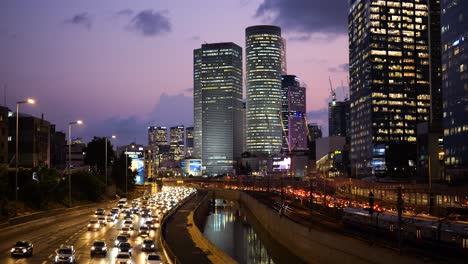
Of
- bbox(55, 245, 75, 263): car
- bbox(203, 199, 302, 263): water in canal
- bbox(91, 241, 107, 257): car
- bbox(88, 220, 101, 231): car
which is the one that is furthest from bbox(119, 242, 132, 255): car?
bbox(88, 220, 101, 231): car

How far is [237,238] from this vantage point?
10938cm

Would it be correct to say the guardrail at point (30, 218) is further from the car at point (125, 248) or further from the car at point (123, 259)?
the car at point (123, 259)

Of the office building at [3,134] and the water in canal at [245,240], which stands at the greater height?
the office building at [3,134]

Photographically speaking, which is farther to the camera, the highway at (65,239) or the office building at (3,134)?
the office building at (3,134)

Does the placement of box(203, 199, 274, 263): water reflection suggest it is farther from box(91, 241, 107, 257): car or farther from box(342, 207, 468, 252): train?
box(91, 241, 107, 257): car

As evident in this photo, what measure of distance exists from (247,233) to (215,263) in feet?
220

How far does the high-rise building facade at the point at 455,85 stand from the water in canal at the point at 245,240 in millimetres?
52331

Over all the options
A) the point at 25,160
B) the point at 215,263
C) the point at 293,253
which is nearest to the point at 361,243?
the point at 215,263

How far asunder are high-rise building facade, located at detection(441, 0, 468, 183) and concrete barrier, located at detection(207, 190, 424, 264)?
67664mm

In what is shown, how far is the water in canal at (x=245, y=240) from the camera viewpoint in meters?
80.6

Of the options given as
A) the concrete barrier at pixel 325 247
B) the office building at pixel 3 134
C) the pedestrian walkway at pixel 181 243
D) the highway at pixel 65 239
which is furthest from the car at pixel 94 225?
the office building at pixel 3 134

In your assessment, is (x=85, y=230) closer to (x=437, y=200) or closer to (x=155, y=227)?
(x=155, y=227)

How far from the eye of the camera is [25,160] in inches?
6132

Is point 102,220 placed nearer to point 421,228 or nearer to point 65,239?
point 65,239
